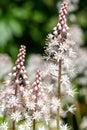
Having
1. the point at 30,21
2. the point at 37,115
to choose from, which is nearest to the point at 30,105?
the point at 37,115

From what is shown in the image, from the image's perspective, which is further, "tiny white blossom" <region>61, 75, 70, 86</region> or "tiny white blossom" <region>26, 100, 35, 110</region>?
"tiny white blossom" <region>61, 75, 70, 86</region>

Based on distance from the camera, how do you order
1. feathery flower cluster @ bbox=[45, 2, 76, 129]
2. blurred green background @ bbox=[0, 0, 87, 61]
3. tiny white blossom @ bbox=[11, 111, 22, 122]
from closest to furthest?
tiny white blossom @ bbox=[11, 111, 22, 122] < feathery flower cluster @ bbox=[45, 2, 76, 129] < blurred green background @ bbox=[0, 0, 87, 61]

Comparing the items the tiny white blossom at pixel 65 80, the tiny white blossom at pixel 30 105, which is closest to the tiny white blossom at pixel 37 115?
the tiny white blossom at pixel 30 105

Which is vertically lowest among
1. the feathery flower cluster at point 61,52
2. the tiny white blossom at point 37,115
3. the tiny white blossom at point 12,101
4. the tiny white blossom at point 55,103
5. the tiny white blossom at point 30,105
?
the tiny white blossom at point 37,115

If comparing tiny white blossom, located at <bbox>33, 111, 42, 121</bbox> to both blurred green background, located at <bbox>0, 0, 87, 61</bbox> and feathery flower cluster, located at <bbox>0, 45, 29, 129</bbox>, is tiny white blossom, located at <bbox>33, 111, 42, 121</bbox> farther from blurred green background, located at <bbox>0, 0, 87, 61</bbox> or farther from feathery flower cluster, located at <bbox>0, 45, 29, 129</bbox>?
blurred green background, located at <bbox>0, 0, 87, 61</bbox>

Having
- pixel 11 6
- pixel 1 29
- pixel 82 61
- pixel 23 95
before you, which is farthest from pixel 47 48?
pixel 11 6

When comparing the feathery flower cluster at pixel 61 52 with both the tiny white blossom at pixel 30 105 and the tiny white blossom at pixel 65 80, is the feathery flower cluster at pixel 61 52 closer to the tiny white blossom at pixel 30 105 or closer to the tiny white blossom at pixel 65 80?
the tiny white blossom at pixel 65 80

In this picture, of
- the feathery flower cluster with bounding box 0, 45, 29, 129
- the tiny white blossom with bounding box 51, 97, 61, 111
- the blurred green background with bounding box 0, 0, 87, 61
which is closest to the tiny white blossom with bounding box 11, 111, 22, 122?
the feathery flower cluster with bounding box 0, 45, 29, 129

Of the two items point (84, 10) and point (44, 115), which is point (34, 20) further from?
point (44, 115)
